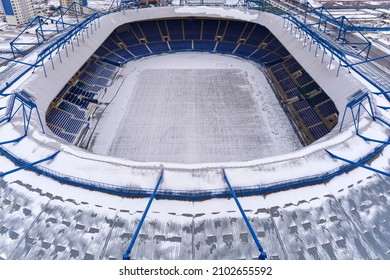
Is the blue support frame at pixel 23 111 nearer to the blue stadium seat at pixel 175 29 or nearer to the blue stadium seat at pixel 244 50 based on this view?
Answer: the blue stadium seat at pixel 175 29

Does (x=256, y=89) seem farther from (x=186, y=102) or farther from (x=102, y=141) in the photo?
(x=102, y=141)

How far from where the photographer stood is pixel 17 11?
83250mm

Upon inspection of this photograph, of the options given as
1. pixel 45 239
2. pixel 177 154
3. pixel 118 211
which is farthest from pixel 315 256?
pixel 177 154

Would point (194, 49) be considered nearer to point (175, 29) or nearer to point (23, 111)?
point (175, 29)

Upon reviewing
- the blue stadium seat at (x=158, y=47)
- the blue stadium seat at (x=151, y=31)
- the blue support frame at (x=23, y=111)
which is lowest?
the blue stadium seat at (x=158, y=47)

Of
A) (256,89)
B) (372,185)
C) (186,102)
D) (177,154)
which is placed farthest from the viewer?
(256,89)

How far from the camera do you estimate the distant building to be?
270 feet

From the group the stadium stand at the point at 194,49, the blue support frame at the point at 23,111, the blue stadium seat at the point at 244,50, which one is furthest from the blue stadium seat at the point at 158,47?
the blue support frame at the point at 23,111

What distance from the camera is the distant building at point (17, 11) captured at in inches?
3238

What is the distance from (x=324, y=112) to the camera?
3891 centimetres

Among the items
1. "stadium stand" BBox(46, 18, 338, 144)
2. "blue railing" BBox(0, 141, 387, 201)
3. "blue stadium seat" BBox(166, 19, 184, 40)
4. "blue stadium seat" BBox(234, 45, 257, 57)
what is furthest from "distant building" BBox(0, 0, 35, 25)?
"blue railing" BBox(0, 141, 387, 201)

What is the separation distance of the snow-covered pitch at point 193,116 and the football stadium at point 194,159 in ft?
0.74

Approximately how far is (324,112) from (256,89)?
41.4 feet

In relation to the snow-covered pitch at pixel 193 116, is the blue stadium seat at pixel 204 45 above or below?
above
